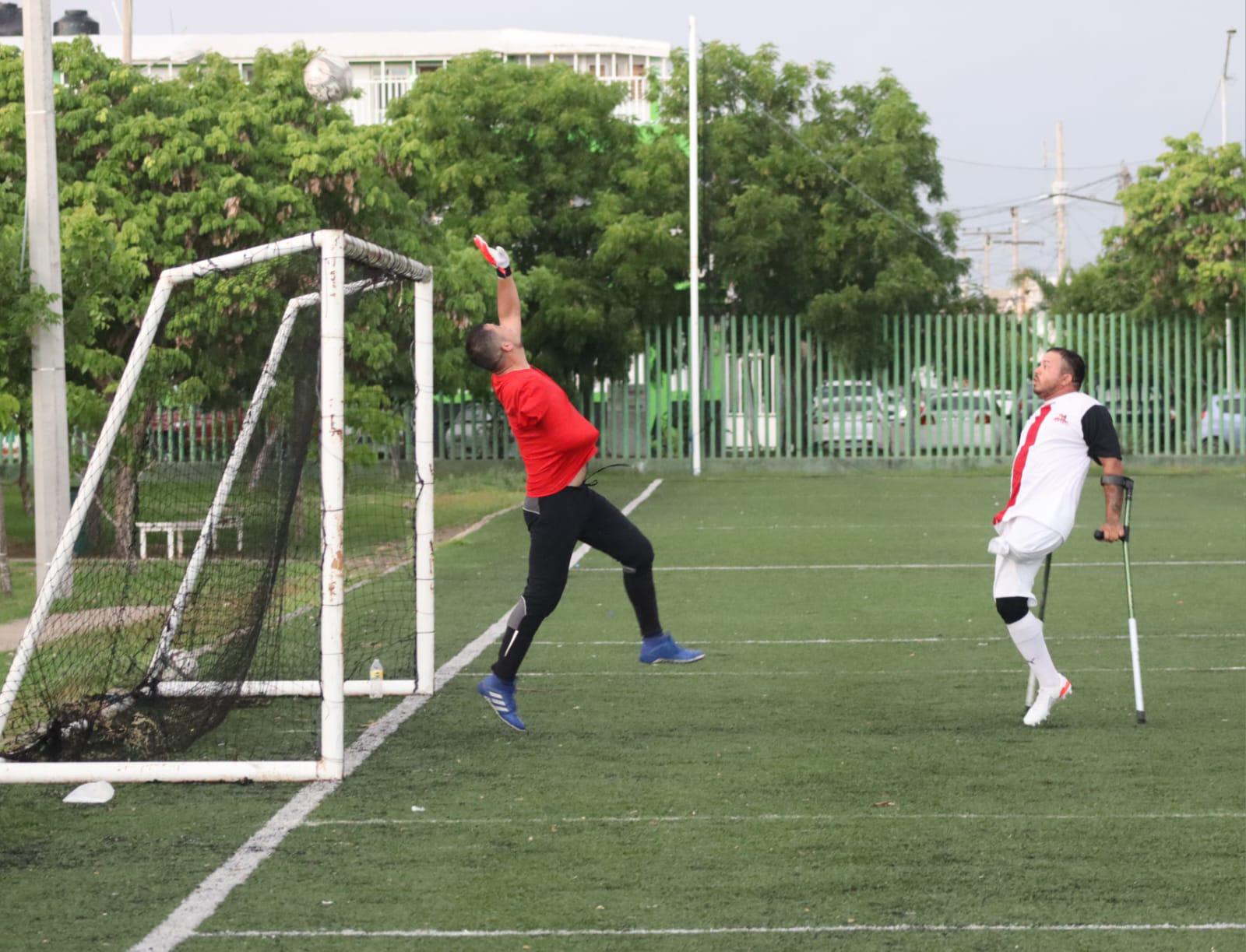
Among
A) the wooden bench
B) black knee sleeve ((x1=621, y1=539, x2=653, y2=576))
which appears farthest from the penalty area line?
black knee sleeve ((x1=621, y1=539, x2=653, y2=576))

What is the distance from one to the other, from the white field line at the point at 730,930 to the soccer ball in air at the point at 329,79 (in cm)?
1148

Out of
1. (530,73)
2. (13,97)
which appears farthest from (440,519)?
(530,73)

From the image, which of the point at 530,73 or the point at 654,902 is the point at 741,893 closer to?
the point at 654,902

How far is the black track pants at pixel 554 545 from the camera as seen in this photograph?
8367mm

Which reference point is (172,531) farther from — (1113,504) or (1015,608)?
(1113,504)

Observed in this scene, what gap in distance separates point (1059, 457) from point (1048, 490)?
0.51 feet

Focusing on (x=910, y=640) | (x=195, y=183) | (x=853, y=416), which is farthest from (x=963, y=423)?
(x=910, y=640)

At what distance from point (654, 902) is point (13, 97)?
17143 mm

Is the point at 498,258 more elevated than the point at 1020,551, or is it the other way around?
the point at 498,258

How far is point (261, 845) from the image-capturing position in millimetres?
6457

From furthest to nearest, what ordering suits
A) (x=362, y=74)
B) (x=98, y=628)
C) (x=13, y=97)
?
→ (x=362, y=74)
(x=13, y=97)
(x=98, y=628)

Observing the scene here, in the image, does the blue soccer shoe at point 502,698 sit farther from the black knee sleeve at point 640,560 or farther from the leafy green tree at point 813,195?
the leafy green tree at point 813,195

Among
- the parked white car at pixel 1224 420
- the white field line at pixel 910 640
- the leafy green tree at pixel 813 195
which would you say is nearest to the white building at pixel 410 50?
the leafy green tree at pixel 813 195

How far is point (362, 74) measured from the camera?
6906 centimetres
